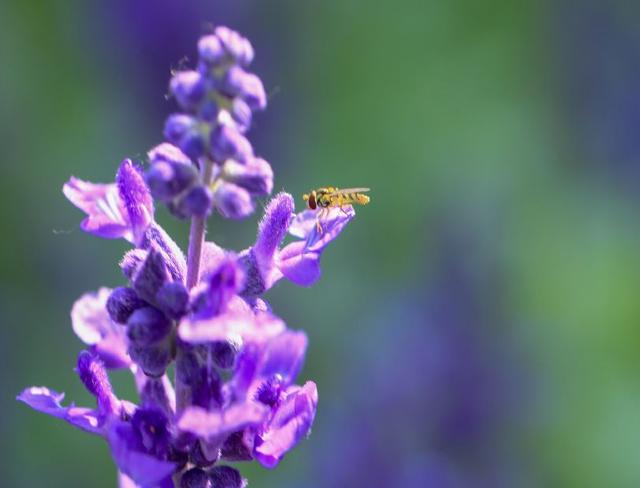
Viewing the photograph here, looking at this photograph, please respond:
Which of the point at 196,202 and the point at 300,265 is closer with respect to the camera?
the point at 196,202

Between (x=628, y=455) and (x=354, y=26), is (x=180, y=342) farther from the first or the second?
(x=354, y=26)

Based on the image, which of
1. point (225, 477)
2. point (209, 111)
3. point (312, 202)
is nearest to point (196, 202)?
point (209, 111)

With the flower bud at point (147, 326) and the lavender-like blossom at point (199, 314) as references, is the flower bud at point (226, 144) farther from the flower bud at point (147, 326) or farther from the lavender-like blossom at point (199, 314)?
the flower bud at point (147, 326)

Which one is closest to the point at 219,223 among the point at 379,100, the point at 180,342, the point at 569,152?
the point at 379,100

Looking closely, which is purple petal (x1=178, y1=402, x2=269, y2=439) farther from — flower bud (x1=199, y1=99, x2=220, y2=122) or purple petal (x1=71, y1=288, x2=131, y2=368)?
flower bud (x1=199, y1=99, x2=220, y2=122)

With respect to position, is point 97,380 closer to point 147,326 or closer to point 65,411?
point 65,411

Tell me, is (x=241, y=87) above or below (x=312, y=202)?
above
